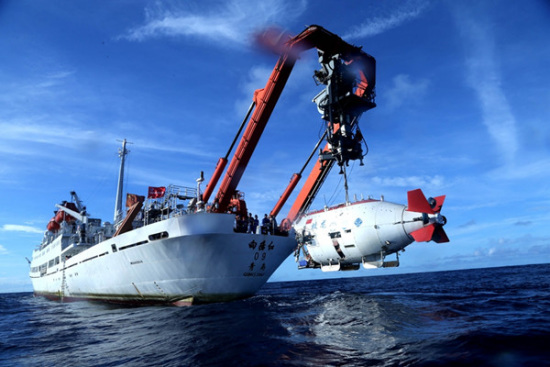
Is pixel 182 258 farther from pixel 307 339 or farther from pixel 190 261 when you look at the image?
A: pixel 307 339

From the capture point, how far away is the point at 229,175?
2408 cm

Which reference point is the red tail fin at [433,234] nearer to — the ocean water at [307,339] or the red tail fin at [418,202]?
the red tail fin at [418,202]

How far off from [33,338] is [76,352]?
5.21m

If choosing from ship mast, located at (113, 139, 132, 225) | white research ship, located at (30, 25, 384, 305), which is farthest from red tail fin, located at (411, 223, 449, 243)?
ship mast, located at (113, 139, 132, 225)

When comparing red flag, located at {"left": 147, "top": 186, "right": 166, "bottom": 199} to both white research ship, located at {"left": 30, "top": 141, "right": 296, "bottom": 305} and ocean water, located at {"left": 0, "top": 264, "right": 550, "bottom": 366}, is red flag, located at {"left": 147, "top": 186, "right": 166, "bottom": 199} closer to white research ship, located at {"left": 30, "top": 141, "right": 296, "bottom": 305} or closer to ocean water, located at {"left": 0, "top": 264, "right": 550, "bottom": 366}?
white research ship, located at {"left": 30, "top": 141, "right": 296, "bottom": 305}

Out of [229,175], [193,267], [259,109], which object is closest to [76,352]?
[193,267]

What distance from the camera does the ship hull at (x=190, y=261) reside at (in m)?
18.6

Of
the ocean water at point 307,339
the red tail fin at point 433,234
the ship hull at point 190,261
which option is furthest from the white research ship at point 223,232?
the red tail fin at point 433,234

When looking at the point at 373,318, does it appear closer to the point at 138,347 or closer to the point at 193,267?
the point at 138,347

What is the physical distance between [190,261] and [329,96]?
14621mm

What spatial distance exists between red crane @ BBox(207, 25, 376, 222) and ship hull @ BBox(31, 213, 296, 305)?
5222mm

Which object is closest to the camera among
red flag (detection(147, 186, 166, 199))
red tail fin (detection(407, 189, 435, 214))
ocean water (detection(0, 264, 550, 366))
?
ocean water (detection(0, 264, 550, 366))

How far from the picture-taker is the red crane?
22188 millimetres

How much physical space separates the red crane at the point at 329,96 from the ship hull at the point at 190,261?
5222mm
